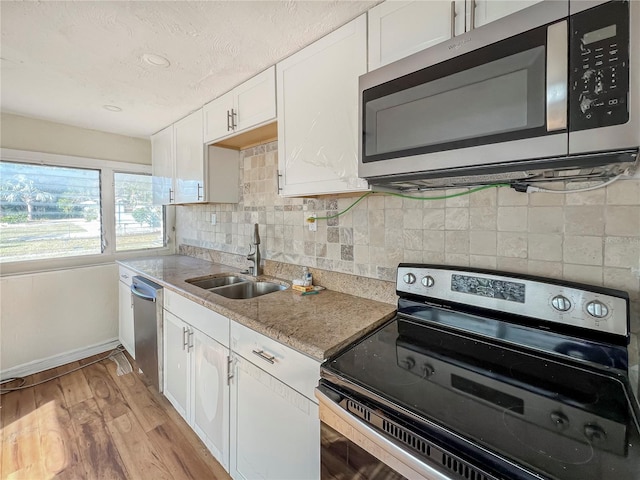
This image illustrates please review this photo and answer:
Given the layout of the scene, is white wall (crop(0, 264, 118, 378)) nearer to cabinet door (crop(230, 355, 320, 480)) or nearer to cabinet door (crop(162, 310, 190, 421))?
cabinet door (crop(162, 310, 190, 421))

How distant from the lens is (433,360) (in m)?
0.92

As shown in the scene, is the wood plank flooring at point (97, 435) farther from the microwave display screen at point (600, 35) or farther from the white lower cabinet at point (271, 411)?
the microwave display screen at point (600, 35)

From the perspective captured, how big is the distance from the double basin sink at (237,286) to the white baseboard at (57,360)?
5.58 feet

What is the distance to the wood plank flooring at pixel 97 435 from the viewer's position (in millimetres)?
1540

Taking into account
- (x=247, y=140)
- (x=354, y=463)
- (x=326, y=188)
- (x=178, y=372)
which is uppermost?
(x=247, y=140)

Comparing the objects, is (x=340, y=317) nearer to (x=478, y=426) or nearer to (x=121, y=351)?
(x=478, y=426)

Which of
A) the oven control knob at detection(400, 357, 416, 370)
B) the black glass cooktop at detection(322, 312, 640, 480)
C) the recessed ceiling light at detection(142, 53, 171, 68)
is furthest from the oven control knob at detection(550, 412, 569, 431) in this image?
the recessed ceiling light at detection(142, 53, 171, 68)

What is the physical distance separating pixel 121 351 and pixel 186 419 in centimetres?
163

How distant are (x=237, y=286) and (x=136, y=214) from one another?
76.2 inches

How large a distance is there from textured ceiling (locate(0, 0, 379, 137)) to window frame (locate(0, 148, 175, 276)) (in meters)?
0.47

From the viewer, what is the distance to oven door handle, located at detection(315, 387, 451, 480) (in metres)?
0.63

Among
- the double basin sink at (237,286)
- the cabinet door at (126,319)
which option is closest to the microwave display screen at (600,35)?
the double basin sink at (237,286)

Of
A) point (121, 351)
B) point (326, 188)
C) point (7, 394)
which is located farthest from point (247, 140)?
point (7, 394)

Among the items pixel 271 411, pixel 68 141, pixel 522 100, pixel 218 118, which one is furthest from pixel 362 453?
pixel 68 141
